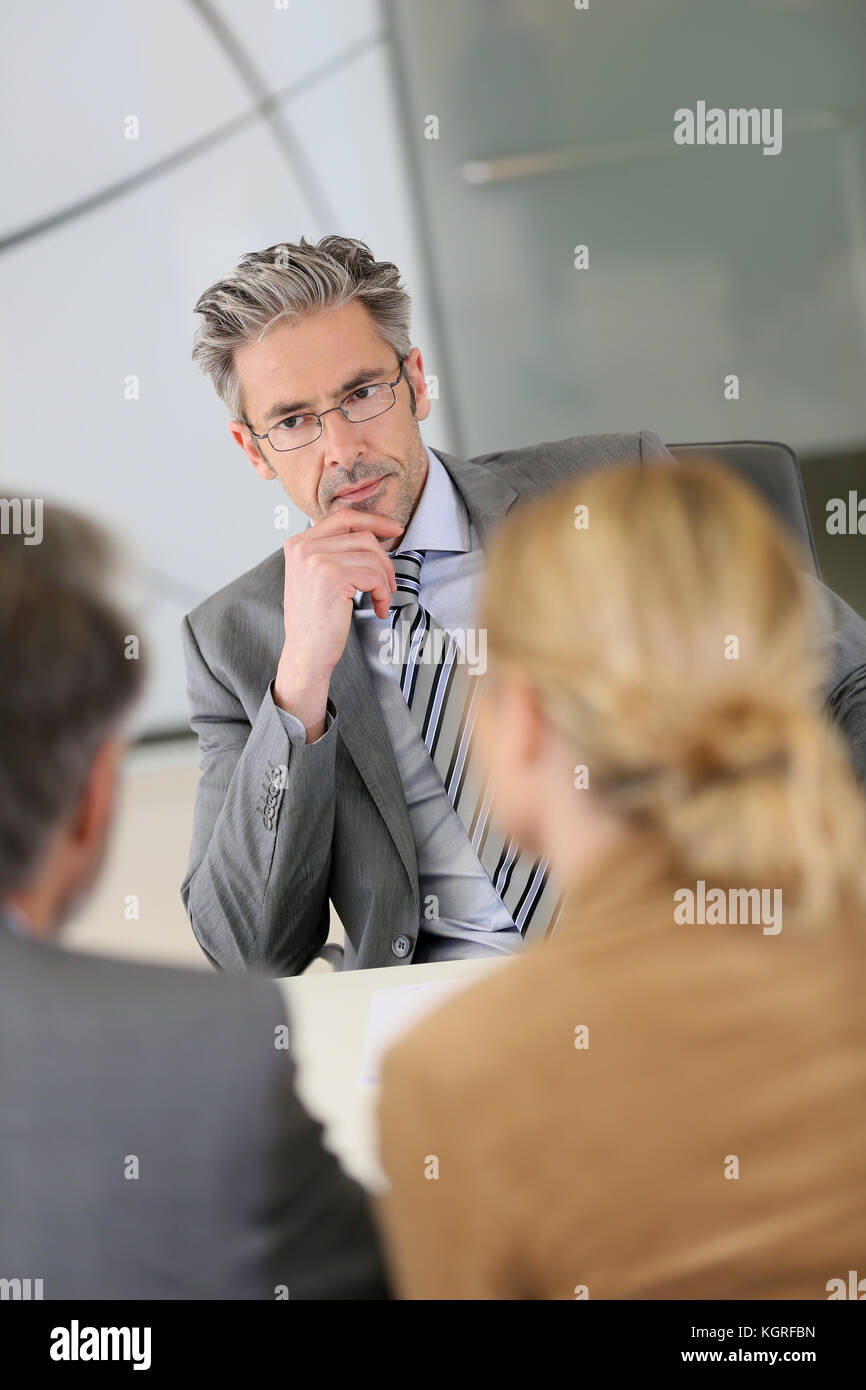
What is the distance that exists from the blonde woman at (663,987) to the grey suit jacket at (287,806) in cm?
96

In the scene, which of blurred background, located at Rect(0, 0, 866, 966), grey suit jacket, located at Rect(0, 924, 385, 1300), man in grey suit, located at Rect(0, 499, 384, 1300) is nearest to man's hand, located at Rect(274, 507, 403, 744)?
man in grey suit, located at Rect(0, 499, 384, 1300)

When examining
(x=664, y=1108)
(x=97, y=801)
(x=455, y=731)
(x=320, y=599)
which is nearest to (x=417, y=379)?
(x=320, y=599)

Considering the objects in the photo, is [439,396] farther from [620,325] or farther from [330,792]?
[330,792]

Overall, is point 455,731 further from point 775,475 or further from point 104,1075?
point 104,1075

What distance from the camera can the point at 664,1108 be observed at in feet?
2.66

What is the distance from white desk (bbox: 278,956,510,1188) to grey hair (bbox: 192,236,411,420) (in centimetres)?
106

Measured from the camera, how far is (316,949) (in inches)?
77.5

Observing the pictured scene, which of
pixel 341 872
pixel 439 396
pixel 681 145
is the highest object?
pixel 681 145

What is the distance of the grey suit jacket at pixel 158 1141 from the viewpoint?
3.06 ft

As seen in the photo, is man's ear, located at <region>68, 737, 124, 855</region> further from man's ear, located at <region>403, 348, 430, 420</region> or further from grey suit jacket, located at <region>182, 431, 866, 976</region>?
man's ear, located at <region>403, 348, 430, 420</region>

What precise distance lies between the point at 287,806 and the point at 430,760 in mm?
283

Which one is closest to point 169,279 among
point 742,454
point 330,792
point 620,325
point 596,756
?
point 620,325

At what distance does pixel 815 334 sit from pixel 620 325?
0.71 metres
